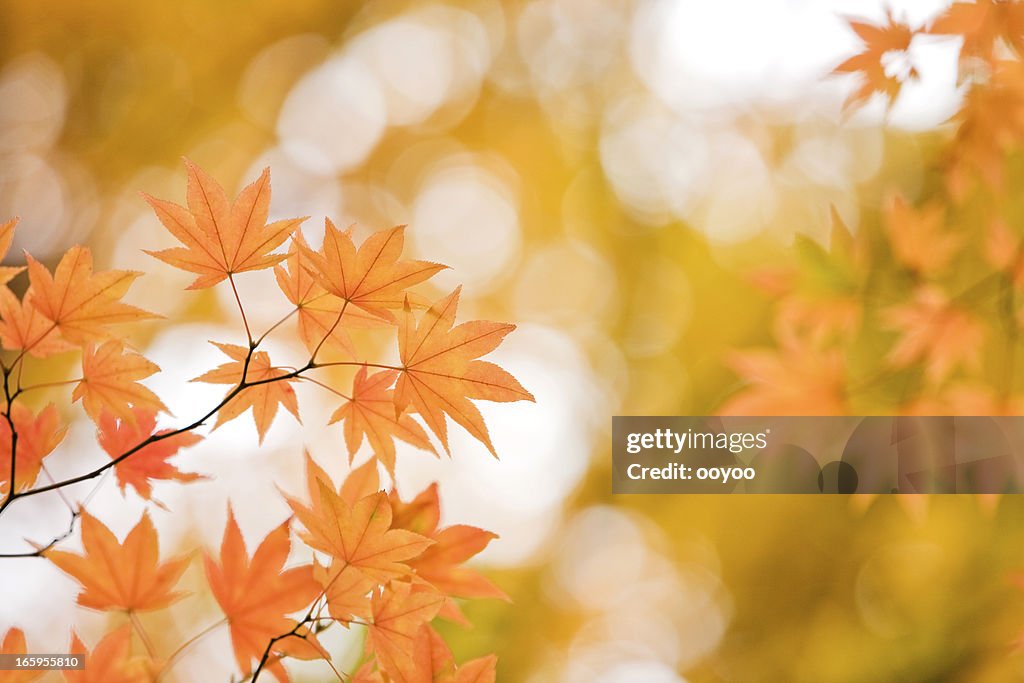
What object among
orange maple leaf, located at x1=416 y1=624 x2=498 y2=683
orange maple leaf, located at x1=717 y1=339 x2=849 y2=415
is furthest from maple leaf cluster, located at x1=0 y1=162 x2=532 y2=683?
orange maple leaf, located at x1=717 y1=339 x2=849 y2=415

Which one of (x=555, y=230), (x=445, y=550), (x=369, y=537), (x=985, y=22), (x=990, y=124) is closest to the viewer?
(x=369, y=537)

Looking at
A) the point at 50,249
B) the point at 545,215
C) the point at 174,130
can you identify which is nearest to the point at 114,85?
the point at 174,130

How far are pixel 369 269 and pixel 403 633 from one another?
0.26 m

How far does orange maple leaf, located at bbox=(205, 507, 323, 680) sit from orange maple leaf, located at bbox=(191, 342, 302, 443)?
8 centimetres

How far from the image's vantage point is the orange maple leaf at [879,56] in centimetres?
99

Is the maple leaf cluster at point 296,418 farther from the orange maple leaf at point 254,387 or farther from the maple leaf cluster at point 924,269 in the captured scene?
the maple leaf cluster at point 924,269

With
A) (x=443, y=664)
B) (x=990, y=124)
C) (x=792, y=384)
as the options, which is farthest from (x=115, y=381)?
(x=990, y=124)

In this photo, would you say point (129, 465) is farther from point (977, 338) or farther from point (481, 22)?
point (481, 22)

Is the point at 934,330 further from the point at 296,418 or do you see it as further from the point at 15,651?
the point at 15,651

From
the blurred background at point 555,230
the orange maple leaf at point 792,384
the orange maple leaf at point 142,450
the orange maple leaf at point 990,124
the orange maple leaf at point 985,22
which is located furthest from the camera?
the blurred background at point 555,230

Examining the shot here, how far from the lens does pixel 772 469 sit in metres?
2.20

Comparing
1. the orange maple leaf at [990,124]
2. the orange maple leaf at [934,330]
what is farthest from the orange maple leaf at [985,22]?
the orange maple leaf at [934,330]

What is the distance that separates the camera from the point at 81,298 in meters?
0.56

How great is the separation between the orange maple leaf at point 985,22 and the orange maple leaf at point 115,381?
100 cm
